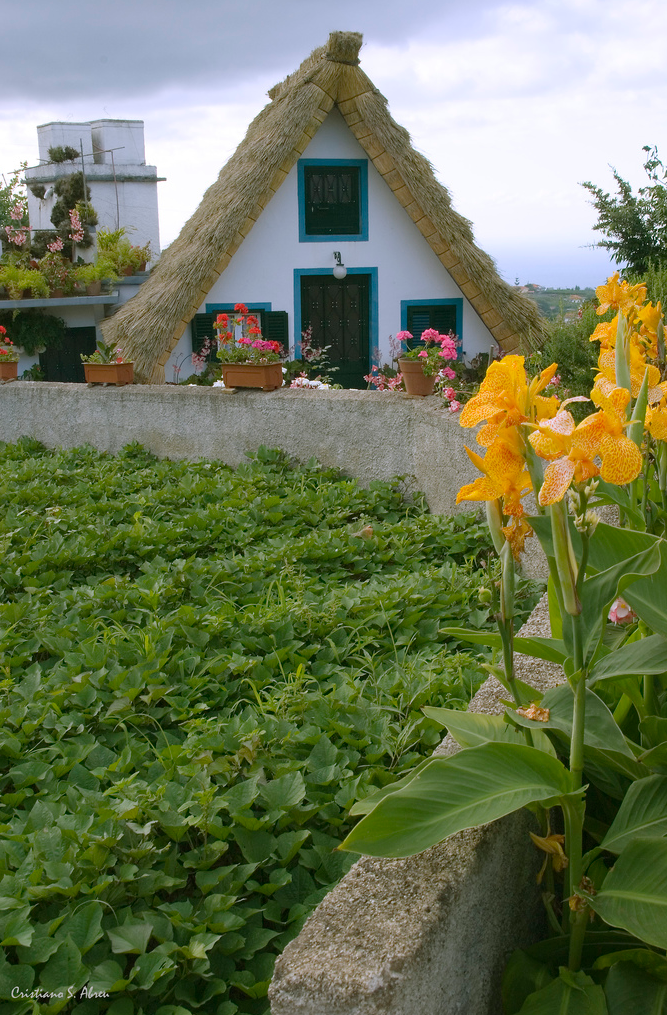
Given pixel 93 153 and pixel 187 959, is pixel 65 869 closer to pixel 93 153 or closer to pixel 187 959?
pixel 187 959

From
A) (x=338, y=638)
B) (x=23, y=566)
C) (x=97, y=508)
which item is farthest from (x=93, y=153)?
(x=338, y=638)

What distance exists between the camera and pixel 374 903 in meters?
1.38

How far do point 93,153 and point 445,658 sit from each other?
13317 millimetres

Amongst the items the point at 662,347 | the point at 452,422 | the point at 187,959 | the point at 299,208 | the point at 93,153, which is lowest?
the point at 187,959

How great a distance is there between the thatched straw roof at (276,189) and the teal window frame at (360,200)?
0.96ft

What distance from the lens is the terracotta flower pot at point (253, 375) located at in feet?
21.3

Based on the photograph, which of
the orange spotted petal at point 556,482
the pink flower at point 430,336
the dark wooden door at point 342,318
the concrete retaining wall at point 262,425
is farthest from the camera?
the dark wooden door at point 342,318

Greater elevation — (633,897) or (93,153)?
(93,153)

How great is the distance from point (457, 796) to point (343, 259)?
1075 centimetres

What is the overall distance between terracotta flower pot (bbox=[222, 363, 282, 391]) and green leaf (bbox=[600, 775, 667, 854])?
535cm

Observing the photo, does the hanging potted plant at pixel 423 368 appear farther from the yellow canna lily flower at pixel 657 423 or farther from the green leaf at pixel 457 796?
the green leaf at pixel 457 796

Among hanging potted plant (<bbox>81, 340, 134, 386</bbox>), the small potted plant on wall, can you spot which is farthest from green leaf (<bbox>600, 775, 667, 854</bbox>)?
the small potted plant on wall

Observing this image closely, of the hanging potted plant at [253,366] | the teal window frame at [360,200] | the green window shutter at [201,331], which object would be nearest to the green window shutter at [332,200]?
the teal window frame at [360,200]

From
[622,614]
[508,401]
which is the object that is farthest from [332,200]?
[508,401]
